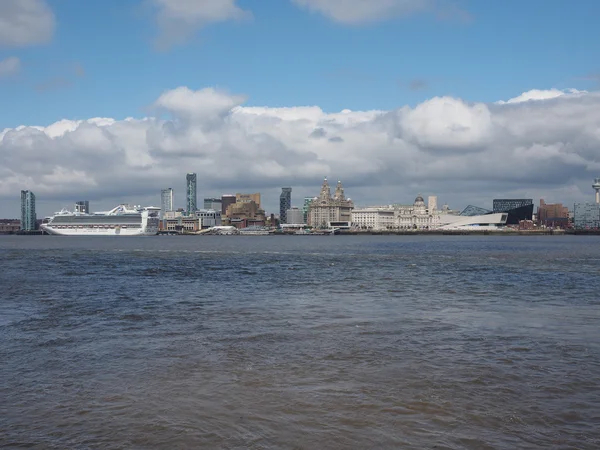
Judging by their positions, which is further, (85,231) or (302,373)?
(85,231)

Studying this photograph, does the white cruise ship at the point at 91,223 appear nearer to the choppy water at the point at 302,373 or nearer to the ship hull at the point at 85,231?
the ship hull at the point at 85,231

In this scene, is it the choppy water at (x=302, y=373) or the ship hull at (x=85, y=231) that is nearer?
the choppy water at (x=302, y=373)

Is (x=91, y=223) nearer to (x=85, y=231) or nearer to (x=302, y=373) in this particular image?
(x=85, y=231)

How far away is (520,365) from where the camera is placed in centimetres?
1206

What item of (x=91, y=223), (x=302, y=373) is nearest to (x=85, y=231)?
(x=91, y=223)

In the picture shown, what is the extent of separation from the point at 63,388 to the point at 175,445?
3.94 meters

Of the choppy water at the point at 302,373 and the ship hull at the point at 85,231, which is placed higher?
the ship hull at the point at 85,231

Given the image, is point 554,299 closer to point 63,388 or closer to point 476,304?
point 476,304

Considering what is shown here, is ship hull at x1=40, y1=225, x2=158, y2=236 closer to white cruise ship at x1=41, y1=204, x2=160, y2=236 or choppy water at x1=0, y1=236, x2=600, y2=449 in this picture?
white cruise ship at x1=41, y1=204, x2=160, y2=236

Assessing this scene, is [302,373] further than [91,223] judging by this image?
No

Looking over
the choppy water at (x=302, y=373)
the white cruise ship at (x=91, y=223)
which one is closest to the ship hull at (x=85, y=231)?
the white cruise ship at (x=91, y=223)

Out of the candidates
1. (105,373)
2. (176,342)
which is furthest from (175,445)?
(176,342)

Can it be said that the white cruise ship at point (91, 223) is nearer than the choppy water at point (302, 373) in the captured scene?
No

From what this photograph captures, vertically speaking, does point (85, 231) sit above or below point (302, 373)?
above
